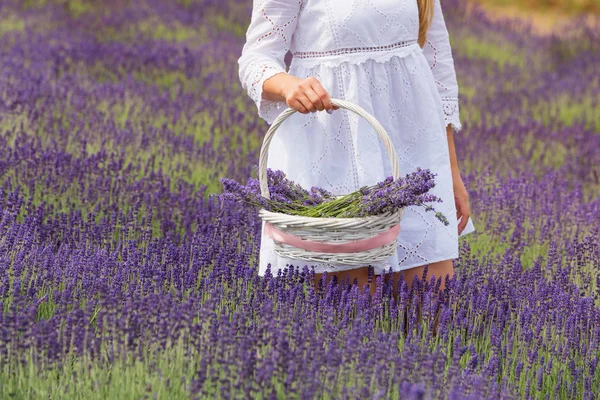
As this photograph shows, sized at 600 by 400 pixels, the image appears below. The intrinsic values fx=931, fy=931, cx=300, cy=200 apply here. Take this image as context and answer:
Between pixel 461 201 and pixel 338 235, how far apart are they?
3.13 ft

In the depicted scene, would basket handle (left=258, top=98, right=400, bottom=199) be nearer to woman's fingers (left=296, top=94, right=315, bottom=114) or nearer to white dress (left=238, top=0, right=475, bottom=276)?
woman's fingers (left=296, top=94, right=315, bottom=114)

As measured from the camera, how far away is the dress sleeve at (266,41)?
3.12 m

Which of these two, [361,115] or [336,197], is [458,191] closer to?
[336,197]

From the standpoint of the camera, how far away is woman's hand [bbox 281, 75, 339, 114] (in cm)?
278

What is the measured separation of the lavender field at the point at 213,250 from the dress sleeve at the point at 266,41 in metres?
0.28

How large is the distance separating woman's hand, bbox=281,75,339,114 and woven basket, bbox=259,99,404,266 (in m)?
0.06

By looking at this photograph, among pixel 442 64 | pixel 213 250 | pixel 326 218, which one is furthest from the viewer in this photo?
pixel 213 250

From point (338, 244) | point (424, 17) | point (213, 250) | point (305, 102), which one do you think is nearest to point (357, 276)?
point (338, 244)

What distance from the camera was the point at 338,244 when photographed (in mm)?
2805

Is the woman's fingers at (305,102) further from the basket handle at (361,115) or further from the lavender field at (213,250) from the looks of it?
the lavender field at (213,250)

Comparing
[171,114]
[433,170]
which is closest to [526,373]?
[433,170]

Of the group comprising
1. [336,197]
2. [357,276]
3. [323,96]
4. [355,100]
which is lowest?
[357,276]

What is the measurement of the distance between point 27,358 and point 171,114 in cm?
416

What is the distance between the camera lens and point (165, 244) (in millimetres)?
3715
